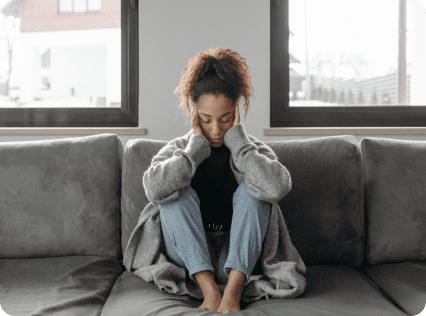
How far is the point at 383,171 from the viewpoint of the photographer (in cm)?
130

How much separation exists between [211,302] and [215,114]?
583 mm

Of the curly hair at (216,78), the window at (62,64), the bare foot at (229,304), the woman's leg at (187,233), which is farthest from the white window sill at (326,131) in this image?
the bare foot at (229,304)

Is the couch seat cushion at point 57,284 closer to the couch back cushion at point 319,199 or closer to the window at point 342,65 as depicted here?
the couch back cushion at point 319,199

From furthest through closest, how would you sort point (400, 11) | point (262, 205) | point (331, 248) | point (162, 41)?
1. point (400, 11)
2. point (162, 41)
3. point (331, 248)
4. point (262, 205)

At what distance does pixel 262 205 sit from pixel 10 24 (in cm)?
195

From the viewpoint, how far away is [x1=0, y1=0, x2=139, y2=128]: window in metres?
1.95

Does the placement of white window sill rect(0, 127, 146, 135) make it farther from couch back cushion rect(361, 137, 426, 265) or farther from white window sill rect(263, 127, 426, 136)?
couch back cushion rect(361, 137, 426, 265)

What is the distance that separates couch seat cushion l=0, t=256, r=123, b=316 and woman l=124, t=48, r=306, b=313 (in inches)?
5.0

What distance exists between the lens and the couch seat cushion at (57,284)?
0.92 metres

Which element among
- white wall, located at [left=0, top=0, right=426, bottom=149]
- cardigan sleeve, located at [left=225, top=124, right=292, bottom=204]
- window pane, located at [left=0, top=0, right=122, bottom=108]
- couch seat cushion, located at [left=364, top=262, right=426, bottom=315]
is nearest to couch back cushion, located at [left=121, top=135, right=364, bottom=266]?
couch seat cushion, located at [left=364, top=262, right=426, bottom=315]

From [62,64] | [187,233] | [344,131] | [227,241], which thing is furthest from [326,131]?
[62,64]

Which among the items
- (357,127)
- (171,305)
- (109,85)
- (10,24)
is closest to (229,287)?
(171,305)

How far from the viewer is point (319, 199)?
49.8 inches

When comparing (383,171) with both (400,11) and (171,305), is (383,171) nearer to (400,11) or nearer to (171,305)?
(171,305)
